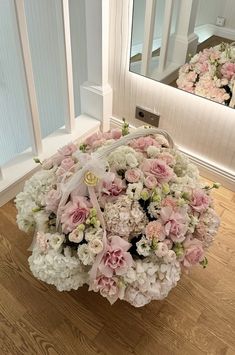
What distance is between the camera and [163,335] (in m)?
1.05

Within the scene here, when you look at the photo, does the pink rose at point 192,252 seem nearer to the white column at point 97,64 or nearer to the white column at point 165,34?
the white column at point 165,34

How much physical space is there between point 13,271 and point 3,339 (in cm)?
24

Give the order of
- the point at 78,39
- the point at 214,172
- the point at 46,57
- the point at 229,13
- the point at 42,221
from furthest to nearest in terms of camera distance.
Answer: the point at 46,57 < the point at 78,39 < the point at 214,172 < the point at 229,13 < the point at 42,221

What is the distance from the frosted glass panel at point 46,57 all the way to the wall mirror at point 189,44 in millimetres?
638

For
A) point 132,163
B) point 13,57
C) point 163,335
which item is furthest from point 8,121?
point 163,335

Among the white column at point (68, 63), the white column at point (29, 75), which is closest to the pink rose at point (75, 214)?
the white column at point (29, 75)

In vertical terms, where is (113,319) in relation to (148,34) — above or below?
below

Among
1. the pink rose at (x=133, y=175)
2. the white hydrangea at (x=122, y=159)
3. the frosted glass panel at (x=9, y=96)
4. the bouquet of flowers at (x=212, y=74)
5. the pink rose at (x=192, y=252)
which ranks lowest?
the frosted glass panel at (x=9, y=96)

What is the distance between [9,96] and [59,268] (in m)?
2.01

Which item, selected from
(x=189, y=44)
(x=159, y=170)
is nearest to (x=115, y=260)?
(x=159, y=170)

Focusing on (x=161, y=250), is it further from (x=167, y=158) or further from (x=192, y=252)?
(x=167, y=158)

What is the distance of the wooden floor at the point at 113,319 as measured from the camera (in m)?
1.02

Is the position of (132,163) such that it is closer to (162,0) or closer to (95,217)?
(95,217)

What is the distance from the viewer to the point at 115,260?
863 mm
